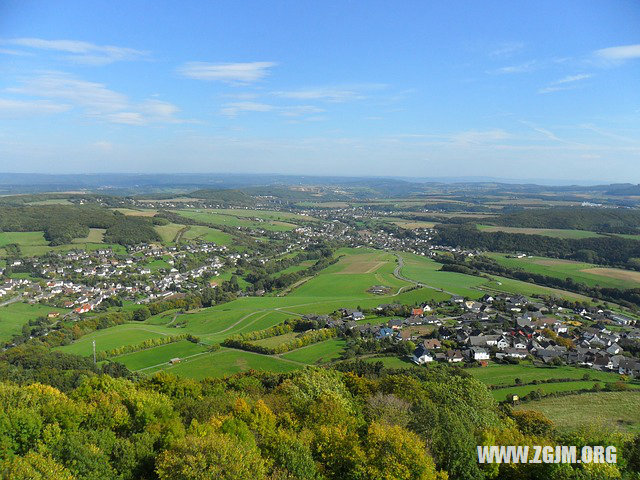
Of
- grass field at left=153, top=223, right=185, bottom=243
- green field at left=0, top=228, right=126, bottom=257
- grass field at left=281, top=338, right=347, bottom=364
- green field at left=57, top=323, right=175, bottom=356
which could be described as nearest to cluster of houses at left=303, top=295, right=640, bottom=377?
grass field at left=281, top=338, right=347, bottom=364

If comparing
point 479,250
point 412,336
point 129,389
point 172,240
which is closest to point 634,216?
point 479,250

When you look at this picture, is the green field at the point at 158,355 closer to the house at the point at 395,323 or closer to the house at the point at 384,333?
the house at the point at 384,333

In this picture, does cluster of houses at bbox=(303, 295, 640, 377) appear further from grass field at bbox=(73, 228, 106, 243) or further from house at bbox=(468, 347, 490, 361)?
grass field at bbox=(73, 228, 106, 243)

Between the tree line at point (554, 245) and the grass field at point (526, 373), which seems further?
the tree line at point (554, 245)

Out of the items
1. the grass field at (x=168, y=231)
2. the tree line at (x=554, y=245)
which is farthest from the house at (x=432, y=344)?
the grass field at (x=168, y=231)

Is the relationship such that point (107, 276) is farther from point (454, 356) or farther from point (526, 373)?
point (526, 373)

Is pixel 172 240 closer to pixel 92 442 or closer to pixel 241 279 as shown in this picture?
pixel 241 279

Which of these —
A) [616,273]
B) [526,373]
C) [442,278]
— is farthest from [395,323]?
[616,273]
